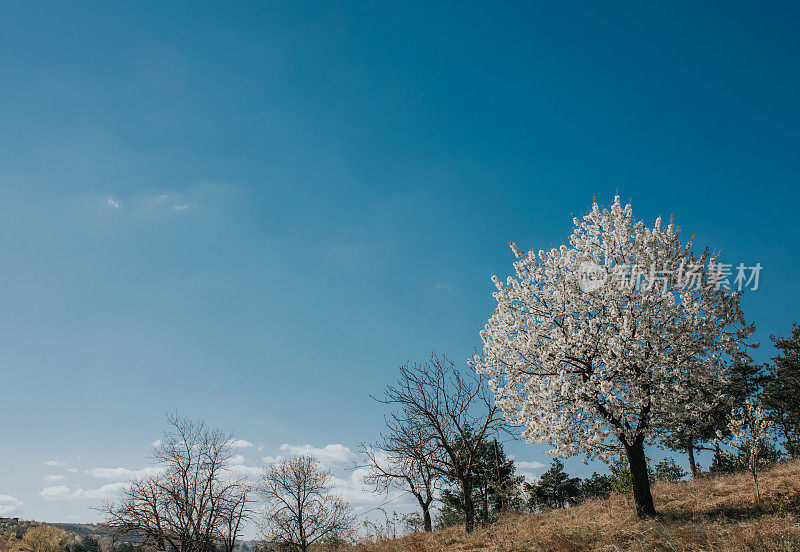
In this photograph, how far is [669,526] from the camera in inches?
532

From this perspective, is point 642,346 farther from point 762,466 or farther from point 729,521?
point 762,466

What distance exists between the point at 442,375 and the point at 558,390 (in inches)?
278

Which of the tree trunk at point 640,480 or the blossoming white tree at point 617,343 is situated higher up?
the blossoming white tree at point 617,343

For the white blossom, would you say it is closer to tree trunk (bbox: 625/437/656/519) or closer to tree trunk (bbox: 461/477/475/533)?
tree trunk (bbox: 625/437/656/519)

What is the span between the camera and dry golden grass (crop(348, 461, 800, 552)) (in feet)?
37.0

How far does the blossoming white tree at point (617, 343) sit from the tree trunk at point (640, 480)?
0.04 m

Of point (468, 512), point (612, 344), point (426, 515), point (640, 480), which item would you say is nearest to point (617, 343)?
point (612, 344)

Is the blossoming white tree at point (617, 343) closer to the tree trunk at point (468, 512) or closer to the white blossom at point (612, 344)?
the white blossom at point (612, 344)

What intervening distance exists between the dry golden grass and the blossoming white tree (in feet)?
5.99

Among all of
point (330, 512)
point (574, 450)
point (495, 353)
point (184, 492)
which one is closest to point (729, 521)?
point (574, 450)

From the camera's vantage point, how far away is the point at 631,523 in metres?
14.8

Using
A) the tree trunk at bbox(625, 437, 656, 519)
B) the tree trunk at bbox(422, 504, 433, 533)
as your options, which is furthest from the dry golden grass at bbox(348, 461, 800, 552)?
the tree trunk at bbox(422, 504, 433, 533)

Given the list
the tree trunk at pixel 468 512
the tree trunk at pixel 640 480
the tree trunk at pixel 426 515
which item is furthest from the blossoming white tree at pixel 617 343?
the tree trunk at pixel 426 515

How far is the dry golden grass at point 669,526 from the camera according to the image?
11.3 meters
